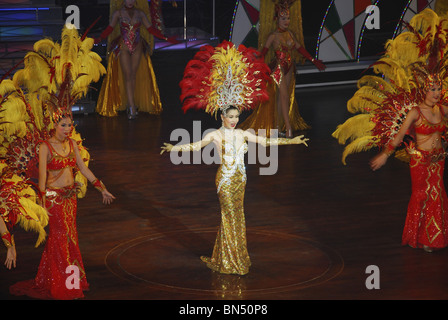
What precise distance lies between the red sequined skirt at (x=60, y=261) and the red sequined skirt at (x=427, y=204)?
2.59m

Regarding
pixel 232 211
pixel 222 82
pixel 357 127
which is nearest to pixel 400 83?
pixel 357 127

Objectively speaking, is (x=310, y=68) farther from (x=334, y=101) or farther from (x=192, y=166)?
(x=192, y=166)

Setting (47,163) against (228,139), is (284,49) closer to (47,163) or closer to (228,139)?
(228,139)

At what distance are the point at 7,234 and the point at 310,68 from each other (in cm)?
999

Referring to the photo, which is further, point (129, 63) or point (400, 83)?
point (129, 63)

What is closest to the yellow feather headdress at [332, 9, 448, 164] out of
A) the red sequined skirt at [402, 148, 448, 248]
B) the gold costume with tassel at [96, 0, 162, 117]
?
the red sequined skirt at [402, 148, 448, 248]

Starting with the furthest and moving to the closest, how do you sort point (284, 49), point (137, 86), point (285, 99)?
point (137, 86), point (285, 99), point (284, 49)

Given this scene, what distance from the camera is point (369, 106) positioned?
6.76m

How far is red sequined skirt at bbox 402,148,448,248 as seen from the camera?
6.32 metres

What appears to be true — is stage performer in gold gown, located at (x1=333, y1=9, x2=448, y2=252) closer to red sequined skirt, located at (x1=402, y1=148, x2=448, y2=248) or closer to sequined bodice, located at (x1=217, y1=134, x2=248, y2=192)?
red sequined skirt, located at (x1=402, y1=148, x2=448, y2=248)

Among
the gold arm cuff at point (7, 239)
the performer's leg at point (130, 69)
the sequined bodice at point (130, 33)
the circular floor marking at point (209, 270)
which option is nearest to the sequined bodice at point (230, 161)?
the circular floor marking at point (209, 270)

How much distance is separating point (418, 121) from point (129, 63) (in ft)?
20.0

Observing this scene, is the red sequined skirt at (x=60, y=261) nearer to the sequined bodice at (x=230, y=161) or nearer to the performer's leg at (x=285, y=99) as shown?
the sequined bodice at (x=230, y=161)

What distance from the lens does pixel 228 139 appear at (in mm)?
5805
